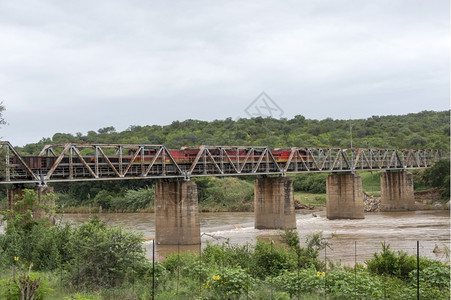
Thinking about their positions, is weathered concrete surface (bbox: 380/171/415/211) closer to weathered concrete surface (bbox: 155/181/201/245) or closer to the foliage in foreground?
weathered concrete surface (bbox: 155/181/201/245)

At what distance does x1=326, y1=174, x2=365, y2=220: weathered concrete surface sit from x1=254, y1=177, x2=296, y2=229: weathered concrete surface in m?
15.4

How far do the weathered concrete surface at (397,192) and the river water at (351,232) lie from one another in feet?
8.08

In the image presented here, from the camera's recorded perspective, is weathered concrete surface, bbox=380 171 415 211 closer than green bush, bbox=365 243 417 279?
No

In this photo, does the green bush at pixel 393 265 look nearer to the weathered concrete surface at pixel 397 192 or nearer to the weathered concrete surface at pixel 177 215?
the weathered concrete surface at pixel 177 215

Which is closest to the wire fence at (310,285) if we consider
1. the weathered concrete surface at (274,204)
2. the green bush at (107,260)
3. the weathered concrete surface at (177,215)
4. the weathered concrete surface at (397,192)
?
the green bush at (107,260)

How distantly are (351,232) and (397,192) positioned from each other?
108ft

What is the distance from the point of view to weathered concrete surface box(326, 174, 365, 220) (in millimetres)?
77312

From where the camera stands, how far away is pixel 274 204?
64.0 m

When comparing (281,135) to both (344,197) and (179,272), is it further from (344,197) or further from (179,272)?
A: (179,272)

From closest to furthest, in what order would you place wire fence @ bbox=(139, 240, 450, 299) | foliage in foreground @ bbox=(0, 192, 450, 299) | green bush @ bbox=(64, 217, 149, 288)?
wire fence @ bbox=(139, 240, 450, 299) < foliage in foreground @ bbox=(0, 192, 450, 299) < green bush @ bbox=(64, 217, 149, 288)

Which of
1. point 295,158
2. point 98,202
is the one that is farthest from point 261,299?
point 98,202

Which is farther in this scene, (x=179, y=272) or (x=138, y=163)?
(x=138, y=163)

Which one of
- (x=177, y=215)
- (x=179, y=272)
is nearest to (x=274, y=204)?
(x=177, y=215)

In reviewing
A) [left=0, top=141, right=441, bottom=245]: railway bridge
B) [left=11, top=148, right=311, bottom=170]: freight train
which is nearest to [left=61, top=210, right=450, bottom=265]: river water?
[left=0, top=141, right=441, bottom=245]: railway bridge
